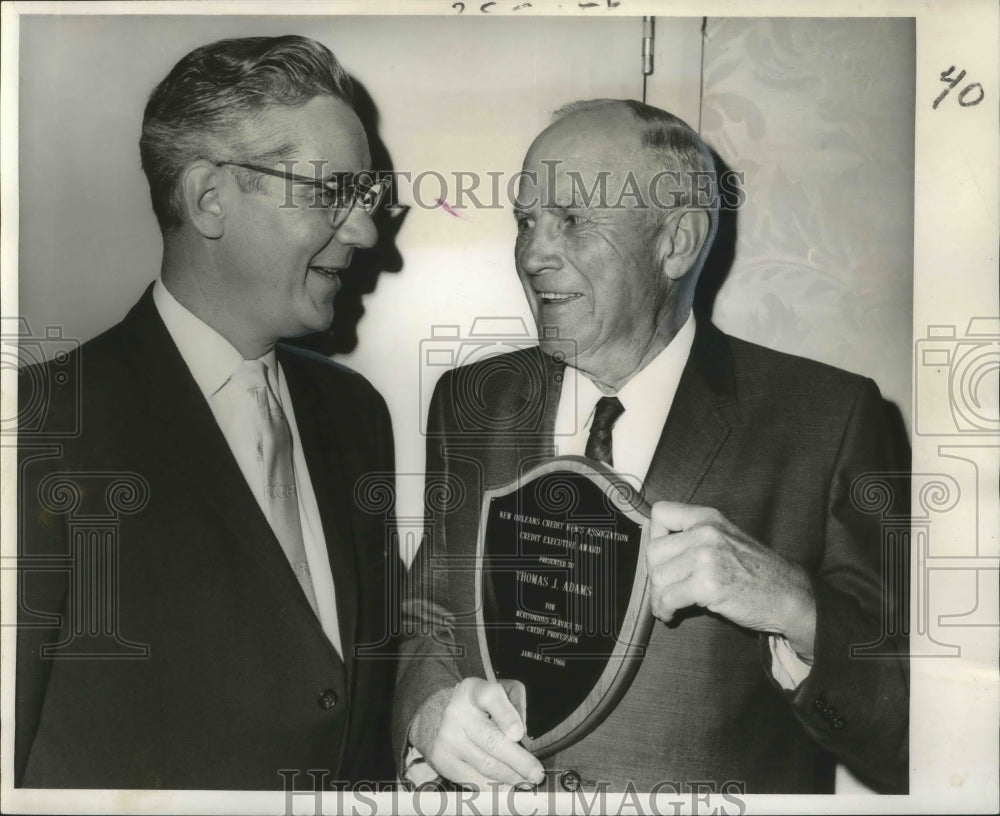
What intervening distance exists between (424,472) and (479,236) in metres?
0.46

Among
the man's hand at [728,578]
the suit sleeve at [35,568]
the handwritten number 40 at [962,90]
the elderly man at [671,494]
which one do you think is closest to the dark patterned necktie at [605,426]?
the elderly man at [671,494]

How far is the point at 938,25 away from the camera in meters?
2.11

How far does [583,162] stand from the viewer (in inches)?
79.1

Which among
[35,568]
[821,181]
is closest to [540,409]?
[821,181]

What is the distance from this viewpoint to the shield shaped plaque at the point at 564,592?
2.01 m

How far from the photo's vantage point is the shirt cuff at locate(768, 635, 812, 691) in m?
1.98

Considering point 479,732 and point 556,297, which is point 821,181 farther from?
point 479,732

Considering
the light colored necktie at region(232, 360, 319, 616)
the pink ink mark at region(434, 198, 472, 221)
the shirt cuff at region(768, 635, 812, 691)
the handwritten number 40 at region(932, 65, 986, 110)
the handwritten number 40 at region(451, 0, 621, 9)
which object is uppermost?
the handwritten number 40 at region(451, 0, 621, 9)

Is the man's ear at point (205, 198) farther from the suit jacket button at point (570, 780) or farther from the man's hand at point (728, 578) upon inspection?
the suit jacket button at point (570, 780)

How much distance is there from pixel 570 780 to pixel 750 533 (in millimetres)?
566

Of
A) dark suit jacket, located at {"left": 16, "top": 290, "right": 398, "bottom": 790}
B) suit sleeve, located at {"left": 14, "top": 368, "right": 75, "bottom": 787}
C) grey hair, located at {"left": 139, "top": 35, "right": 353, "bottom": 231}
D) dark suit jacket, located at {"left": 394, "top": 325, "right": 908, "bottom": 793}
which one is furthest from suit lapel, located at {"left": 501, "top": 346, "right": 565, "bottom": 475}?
suit sleeve, located at {"left": 14, "top": 368, "right": 75, "bottom": 787}

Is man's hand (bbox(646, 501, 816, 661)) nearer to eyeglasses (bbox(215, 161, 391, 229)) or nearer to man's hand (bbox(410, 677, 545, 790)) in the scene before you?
man's hand (bbox(410, 677, 545, 790))

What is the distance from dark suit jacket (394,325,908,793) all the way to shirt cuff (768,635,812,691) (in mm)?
15

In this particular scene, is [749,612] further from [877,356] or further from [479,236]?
[479,236]
